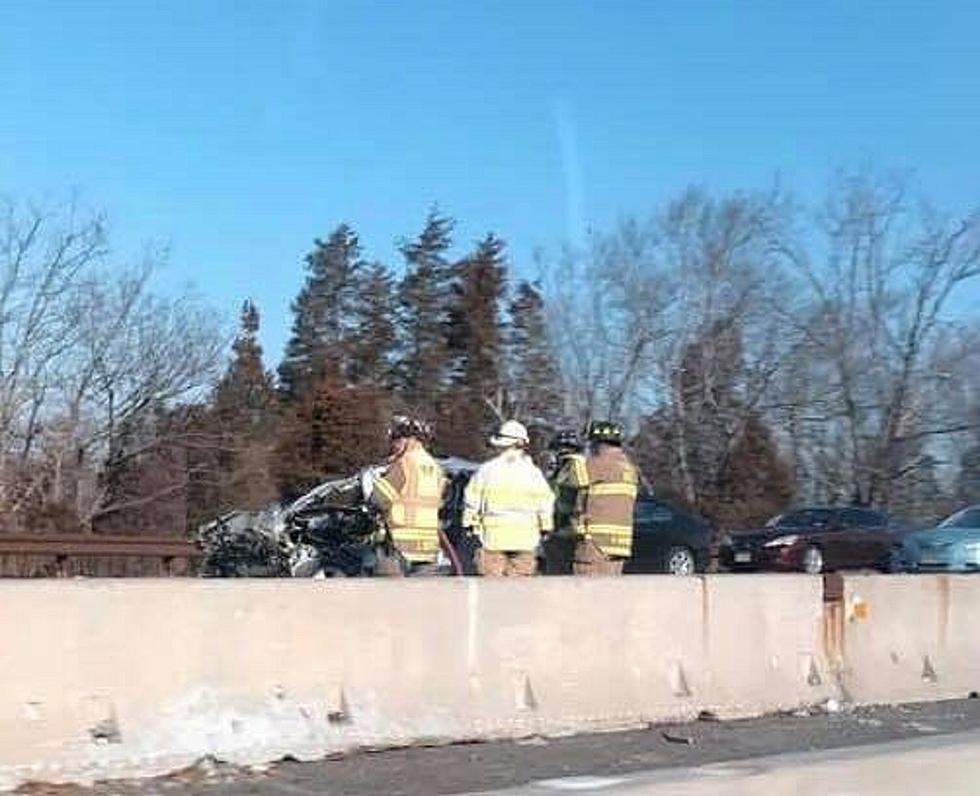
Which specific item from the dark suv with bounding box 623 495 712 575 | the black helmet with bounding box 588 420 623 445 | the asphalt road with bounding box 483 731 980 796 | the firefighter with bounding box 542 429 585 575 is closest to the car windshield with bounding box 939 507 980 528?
the dark suv with bounding box 623 495 712 575

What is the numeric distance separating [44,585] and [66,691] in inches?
19.5

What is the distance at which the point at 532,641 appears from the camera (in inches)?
382

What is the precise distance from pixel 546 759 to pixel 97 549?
609 inches

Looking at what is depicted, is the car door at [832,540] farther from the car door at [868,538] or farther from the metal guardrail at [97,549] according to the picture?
the metal guardrail at [97,549]

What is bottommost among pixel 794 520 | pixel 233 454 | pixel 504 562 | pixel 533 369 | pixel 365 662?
pixel 365 662

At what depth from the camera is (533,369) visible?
63.7m

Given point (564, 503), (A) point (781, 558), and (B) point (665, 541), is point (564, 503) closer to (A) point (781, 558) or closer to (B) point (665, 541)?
(B) point (665, 541)

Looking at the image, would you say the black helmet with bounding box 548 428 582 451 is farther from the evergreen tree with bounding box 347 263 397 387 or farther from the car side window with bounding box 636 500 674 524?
the evergreen tree with bounding box 347 263 397 387

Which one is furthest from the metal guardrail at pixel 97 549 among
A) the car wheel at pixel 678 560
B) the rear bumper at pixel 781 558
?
the rear bumper at pixel 781 558

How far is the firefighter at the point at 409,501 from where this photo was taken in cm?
1102

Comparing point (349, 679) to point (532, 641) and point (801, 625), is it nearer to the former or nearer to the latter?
point (532, 641)

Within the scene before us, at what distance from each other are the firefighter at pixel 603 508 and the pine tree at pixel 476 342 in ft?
162

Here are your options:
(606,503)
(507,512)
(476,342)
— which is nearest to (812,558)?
(606,503)

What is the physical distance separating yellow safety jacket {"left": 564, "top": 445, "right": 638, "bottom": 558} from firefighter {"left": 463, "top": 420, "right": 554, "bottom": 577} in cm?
67
